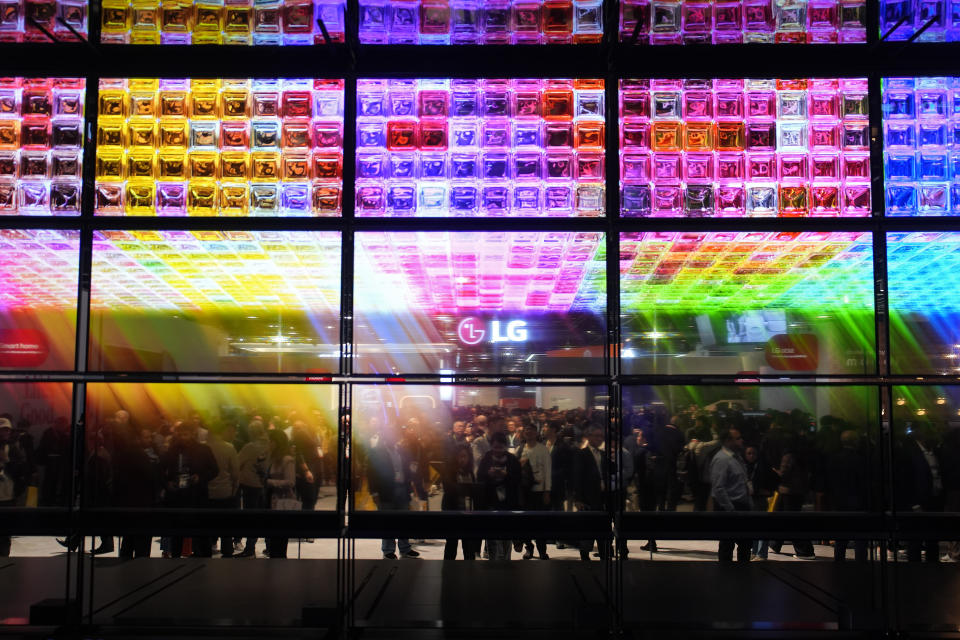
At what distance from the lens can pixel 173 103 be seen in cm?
451

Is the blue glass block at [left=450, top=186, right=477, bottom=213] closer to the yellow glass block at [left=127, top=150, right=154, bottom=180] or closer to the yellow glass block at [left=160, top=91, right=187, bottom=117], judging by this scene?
the yellow glass block at [left=160, top=91, right=187, bottom=117]

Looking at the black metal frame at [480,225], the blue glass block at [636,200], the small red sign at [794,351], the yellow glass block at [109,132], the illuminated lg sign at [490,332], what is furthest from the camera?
the small red sign at [794,351]

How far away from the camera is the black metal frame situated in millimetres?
4121

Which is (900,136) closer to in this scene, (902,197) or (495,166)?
(902,197)

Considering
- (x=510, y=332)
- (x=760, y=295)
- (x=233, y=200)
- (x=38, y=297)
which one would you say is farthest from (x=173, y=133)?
(x=760, y=295)

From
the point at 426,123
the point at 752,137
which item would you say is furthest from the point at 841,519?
the point at 426,123

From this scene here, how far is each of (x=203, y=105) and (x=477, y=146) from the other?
6.00 feet

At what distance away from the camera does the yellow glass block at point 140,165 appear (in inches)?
176

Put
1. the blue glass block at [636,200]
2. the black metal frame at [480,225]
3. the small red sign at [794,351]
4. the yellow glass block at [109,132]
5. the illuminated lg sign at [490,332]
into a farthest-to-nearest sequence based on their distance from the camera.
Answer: the small red sign at [794,351] < the illuminated lg sign at [490,332] < the yellow glass block at [109,132] < the blue glass block at [636,200] < the black metal frame at [480,225]

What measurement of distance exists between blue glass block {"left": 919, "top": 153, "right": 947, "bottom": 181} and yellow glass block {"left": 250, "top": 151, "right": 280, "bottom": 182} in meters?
4.17

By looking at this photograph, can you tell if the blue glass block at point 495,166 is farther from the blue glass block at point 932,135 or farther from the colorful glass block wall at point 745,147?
the blue glass block at point 932,135

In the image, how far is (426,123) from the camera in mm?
4457

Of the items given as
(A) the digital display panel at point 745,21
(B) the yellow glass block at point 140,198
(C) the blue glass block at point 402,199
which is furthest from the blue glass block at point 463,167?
(B) the yellow glass block at point 140,198

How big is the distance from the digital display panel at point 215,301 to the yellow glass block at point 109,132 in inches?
23.3
